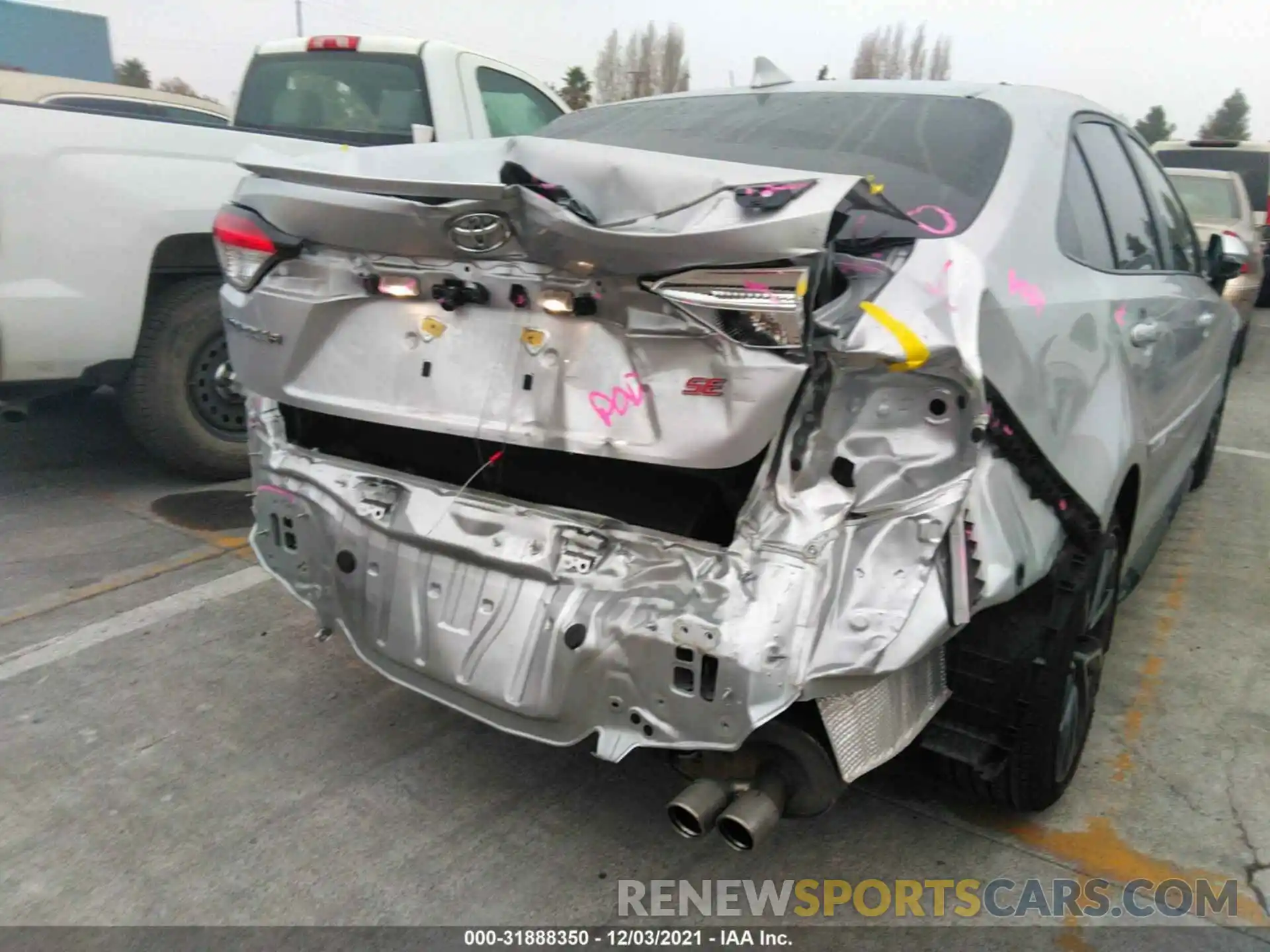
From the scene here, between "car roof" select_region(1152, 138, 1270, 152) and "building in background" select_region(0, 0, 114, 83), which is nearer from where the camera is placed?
"car roof" select_region(1152, 138, 1270, 152)

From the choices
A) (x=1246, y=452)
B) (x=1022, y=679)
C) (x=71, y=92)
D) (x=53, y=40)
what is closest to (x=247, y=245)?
(x=1022, y=679)

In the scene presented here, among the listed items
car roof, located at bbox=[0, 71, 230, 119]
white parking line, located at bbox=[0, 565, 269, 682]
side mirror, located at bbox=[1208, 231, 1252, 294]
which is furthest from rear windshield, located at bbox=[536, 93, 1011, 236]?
car roof, located at bbox=[0, 71, 230, 119]

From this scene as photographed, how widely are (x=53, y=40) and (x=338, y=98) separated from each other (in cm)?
2444

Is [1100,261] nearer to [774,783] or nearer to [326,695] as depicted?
[774,783]

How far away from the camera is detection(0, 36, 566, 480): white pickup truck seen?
4.08 m

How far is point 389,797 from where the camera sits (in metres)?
2.76

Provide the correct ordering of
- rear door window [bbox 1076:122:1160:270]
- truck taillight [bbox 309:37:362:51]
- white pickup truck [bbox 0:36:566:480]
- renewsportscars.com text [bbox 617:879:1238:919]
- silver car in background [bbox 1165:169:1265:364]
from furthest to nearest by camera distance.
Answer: silver car in background [bbox 1165:169:1265:364] → truck taillight [bbox 309:37:362:51] → white pickup truck [bbox 0:36:566:480] → rear door window [bbox 1076:122:1160:270] → renewsportscars.com text [bbox 617:879:1238:919]

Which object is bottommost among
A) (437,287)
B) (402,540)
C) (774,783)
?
(774,783)

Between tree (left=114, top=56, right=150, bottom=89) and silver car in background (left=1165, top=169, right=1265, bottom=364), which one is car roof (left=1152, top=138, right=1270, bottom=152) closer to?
silver car in background (left=1165, top=169, right=1265, bottom=364)

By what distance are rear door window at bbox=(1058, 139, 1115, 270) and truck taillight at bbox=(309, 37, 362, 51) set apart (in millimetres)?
4469

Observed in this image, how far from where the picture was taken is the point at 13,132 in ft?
13.1

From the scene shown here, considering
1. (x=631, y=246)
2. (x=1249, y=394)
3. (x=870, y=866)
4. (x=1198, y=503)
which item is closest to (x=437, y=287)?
(x=631, y=246)

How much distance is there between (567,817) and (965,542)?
133 centimetres

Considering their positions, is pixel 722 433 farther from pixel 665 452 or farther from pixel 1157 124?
pixel 1157 124
